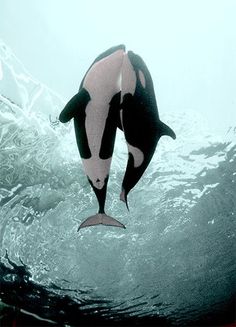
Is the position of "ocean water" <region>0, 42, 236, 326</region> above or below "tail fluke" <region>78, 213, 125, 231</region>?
below

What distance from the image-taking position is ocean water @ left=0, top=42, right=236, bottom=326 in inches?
335

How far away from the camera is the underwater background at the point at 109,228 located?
8.48 metres

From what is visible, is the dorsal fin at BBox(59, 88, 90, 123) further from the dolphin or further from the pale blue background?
the pale blue background

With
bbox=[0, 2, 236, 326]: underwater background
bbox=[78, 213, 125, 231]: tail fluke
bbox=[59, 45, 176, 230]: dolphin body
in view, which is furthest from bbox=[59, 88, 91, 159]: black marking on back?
bbox=[0, 2, 236, 326]: underwater background

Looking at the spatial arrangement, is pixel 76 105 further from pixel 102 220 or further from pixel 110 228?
pixel 110 228

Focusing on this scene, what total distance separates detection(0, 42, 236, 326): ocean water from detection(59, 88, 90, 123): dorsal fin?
3.80 metres

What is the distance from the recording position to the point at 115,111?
2592 millimetres

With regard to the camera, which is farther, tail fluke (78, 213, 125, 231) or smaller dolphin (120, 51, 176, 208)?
tail fluke (78, 213, 125, 231)

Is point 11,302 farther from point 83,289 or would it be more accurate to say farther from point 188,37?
point 188,37

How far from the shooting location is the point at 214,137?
9062 millimetres

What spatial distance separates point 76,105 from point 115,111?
0.30m

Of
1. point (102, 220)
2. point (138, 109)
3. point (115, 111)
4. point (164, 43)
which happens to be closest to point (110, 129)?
point (115, 111)

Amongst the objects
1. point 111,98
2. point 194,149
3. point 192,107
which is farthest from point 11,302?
point 111,98

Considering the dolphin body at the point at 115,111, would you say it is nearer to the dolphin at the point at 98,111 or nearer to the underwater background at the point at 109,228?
the dolphin at the point at 98,111
